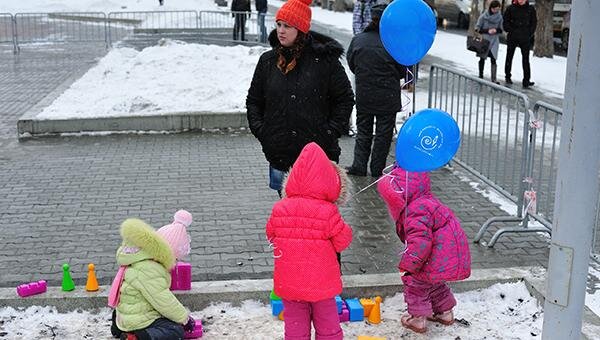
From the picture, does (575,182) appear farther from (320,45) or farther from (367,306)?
(320,45)

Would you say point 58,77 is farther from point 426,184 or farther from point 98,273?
point 426,184

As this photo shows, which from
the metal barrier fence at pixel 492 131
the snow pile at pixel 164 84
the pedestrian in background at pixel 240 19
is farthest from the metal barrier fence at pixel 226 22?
the metal barrier fence at pixel 492 131

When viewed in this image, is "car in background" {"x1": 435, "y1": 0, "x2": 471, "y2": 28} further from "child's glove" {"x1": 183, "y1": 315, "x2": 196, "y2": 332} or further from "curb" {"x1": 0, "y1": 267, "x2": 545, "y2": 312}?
"child's glove" {"x1": 183, "y1": 315, "x2": 196, "y2": 332}

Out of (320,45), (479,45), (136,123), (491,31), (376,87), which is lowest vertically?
(136,123)

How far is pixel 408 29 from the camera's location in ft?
17.4

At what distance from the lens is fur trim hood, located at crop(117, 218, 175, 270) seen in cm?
426

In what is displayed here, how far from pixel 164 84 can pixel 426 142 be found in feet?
27.6

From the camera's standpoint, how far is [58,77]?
1590 cm

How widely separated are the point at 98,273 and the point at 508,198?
12.6 feet

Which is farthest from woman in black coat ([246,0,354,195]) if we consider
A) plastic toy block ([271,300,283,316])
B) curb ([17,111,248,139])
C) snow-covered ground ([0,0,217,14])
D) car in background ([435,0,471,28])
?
snow-covered ground ([0,0,217,14])

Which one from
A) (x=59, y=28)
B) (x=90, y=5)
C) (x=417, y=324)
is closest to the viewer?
(x=417, y=324)

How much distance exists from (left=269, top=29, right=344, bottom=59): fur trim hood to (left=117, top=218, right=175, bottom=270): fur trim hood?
1.53 meters

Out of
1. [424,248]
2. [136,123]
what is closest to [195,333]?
[424,248]

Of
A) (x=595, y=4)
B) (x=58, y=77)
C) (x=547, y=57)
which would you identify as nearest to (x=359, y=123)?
(x=595, y=4)
